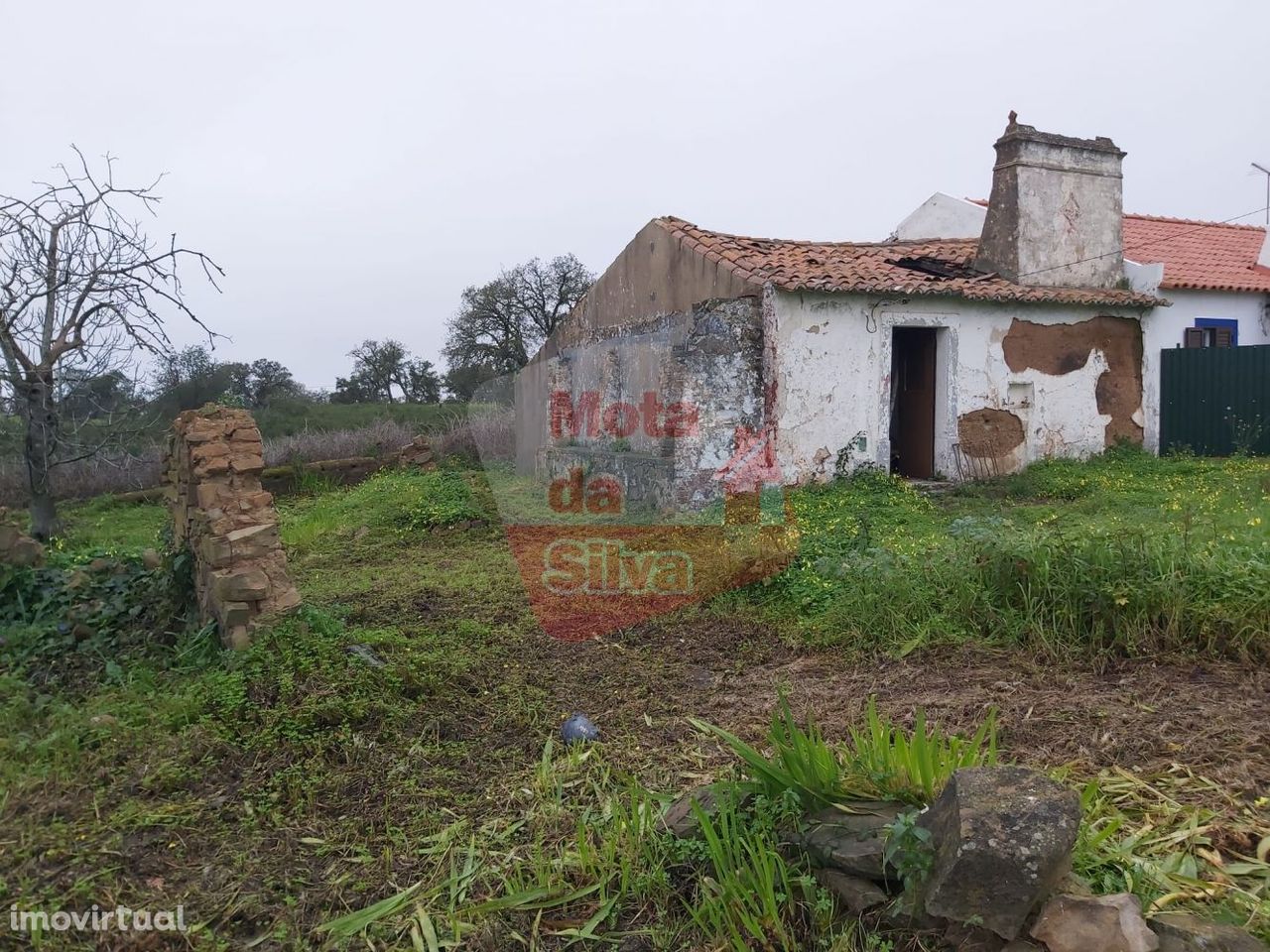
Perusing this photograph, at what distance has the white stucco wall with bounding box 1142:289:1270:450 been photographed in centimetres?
1213

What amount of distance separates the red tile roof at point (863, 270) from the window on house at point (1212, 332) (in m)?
2.29

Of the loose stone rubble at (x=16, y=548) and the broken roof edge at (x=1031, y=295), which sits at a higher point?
the broken roof edge at (x=1031, y=295)

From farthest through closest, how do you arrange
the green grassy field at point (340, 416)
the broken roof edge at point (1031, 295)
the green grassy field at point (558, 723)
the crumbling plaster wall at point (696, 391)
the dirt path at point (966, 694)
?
1. the green grassy field at point (340, 416)
2. the broken roof edge at point (1031, 295)
3. the crumbling plaster wall at point (696, 391)
4. the dirt path at point (966, 694)
5. the green grassy field at point (558, 723)

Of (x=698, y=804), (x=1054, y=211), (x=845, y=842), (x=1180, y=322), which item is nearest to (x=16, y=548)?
(x=698, y=804)

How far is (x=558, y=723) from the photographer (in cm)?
417

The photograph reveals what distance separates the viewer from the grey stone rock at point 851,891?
2.50m

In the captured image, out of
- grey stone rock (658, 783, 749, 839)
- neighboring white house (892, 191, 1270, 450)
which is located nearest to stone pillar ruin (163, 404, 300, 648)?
grey stone rock (658, 783, 749, 839)

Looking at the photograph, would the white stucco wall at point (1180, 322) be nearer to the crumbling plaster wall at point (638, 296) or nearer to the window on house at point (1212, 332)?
the window on house at point (1212, 332)

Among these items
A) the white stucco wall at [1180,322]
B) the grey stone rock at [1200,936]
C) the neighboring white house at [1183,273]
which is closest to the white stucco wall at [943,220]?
the neighboring white house at [1183,273]

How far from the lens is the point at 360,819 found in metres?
3.28

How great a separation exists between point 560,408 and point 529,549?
6.47 meters

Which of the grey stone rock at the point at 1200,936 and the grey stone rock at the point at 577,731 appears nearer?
the grey stone rock at the point at 1200,936

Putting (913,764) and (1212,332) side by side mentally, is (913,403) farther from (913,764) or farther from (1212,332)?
(913,764)

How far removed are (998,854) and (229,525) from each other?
14.9ft
